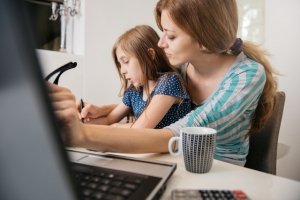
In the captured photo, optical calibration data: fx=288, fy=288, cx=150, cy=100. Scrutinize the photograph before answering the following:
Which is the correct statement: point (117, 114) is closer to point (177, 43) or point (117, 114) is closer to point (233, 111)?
point (177, 43)

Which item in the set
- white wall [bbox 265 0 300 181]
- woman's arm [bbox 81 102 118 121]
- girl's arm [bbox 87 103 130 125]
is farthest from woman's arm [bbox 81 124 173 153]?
white wall [bbox 265 0 300 181]

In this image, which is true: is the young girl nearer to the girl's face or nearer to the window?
the girl's face

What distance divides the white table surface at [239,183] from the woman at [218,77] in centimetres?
14

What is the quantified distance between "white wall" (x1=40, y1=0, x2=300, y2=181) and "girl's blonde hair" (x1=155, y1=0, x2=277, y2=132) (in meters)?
0.79

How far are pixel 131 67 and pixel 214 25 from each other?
1.36ft

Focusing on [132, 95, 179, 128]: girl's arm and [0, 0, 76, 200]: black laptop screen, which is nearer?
[0, 0, 76, 200]: black laptop screen

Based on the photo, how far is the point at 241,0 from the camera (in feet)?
5.43

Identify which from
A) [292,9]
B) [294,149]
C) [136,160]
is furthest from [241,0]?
[136,160]

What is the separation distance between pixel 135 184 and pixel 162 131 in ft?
1.01

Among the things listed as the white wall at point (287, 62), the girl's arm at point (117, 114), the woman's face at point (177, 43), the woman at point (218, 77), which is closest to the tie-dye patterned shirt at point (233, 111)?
the woman at point (218, 77)

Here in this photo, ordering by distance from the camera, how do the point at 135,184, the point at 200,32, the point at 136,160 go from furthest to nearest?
1. the point at 200,32
2. the point at 136,160
3. the point at 135,184

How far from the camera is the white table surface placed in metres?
0.43

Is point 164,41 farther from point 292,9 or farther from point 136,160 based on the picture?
point 292,9

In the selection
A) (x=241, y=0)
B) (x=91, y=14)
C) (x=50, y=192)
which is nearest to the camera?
(x=50, y=192)
